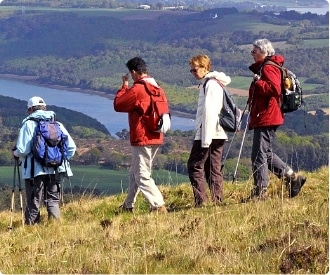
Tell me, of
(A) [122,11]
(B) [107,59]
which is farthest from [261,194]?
(A) [122,11]

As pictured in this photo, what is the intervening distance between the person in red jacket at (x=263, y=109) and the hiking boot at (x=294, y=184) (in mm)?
138

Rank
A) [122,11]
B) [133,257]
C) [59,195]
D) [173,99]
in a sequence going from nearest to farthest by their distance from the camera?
[133,257], [59,195], [173,99], [122,11]

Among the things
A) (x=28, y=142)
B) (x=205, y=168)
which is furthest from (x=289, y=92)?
(x=28, y=142)

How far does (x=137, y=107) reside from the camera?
816 centimetres

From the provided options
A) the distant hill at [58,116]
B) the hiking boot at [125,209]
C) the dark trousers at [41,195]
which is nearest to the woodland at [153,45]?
the distant hill at [58,116]

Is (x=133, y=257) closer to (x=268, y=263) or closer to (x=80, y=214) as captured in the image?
(x=268, y=263)

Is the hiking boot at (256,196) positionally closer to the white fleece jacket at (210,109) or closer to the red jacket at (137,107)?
the white fleece jacket at (210,109)

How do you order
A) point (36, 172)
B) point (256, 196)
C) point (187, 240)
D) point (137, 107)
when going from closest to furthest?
point (187, 240) → point (137, 107) → point (256, 196) → point (36, 172)

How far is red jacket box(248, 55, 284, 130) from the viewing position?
7.96m

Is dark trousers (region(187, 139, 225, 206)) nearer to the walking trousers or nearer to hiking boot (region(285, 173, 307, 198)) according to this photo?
the walking trousers

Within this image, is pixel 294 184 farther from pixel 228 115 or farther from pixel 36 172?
pixel 36 172

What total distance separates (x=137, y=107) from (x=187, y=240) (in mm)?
1999

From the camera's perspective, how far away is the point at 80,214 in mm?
9188

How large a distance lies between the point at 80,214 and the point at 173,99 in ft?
246
